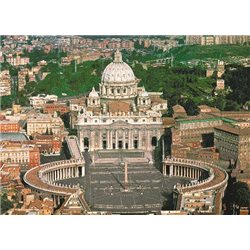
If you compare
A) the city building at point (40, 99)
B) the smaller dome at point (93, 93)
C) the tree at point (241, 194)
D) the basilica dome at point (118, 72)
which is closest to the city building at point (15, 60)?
the city building at point (40, 99)

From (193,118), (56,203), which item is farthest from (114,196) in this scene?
(193,118)

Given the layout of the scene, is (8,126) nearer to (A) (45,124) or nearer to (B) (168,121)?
(A) (45,124)

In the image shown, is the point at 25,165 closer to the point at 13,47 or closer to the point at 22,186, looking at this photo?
the point at 22,186

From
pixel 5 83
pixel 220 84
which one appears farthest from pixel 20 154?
pixel 220 84

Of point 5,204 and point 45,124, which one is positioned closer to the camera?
point 5,204

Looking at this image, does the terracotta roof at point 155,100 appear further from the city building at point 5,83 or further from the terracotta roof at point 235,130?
the city building at point 5,83

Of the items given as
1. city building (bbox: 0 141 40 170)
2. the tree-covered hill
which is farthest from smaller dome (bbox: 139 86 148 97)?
city building (bbox: 0 141 40 170)

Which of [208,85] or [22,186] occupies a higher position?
[208,85]
